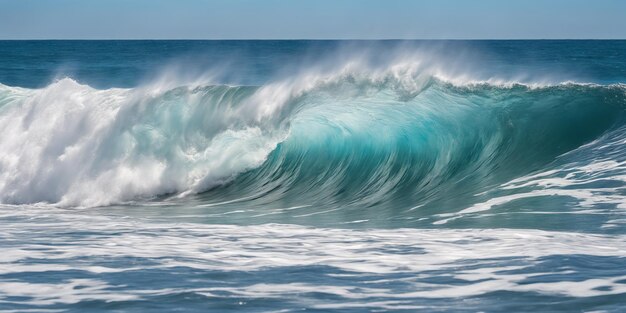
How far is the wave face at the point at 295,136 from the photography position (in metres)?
12.6

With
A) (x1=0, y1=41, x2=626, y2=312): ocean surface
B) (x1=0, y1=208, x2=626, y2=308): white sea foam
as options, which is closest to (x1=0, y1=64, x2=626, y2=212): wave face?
(x1=0, y1=41, x2=626, y2=312): ocean surface

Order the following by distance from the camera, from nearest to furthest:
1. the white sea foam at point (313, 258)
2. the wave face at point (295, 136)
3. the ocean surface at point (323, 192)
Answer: the white sea foam at point (313, 258) < the ocean surface at point (323, 192) < the wave face at point (295, 136)

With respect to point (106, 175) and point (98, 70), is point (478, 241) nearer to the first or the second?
point (106, 175)

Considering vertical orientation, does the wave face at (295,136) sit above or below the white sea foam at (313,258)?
above

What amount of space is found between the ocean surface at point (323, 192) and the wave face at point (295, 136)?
3 cm

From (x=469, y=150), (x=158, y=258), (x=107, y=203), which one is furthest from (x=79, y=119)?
(x=158, y=258)

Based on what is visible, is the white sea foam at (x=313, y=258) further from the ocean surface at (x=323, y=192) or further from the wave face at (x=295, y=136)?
the wave face at (x=295, y=136)

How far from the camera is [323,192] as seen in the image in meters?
12.4

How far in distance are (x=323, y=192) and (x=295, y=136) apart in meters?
1.91

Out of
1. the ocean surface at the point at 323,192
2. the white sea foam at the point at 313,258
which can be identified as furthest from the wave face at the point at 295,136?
the white sea foam at the point at 313,258

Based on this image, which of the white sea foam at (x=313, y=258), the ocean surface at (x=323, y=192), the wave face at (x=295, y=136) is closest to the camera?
the white sea foam at (x=313, y=258)

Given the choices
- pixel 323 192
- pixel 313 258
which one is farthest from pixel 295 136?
pixel 313 258

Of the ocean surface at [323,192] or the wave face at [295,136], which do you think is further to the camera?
the wave face at [295,136]

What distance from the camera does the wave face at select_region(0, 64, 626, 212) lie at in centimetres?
1257
